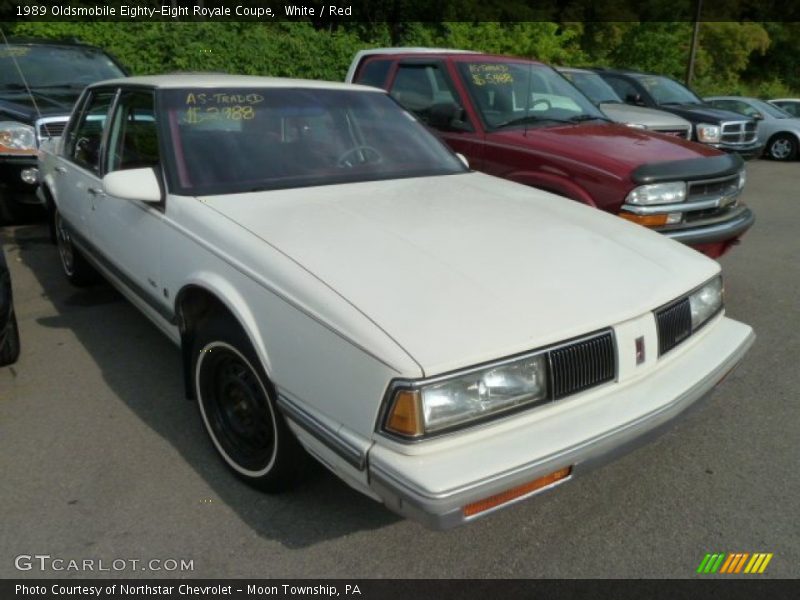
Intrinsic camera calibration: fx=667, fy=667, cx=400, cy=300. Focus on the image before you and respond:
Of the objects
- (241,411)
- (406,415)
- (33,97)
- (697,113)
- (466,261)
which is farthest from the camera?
(697,113)

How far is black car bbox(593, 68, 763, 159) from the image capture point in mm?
10391

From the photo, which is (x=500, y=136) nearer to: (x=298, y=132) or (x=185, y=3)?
(x=298, y=132)

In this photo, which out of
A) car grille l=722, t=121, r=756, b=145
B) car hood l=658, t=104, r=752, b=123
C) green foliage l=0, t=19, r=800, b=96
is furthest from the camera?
green foliage l=0, t=19, r=800, b=96

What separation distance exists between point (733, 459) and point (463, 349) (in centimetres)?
177

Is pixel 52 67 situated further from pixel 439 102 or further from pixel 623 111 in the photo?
pixel 623 111

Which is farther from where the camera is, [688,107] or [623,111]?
[688,107]

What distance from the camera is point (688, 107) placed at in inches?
433

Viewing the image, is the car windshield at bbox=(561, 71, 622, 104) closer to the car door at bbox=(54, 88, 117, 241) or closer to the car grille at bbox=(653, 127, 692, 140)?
the car grille at bbox=(653, 127, 692, 140)

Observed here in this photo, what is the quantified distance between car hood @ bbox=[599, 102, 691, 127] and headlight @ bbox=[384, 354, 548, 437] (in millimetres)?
6903

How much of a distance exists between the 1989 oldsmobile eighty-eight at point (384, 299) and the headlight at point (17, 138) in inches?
121

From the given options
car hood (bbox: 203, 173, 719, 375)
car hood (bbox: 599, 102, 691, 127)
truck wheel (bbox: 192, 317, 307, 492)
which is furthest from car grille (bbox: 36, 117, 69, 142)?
car hood (bbox: 599, 102, 691, 127)

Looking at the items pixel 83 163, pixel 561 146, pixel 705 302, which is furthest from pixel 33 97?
pixel 705 302

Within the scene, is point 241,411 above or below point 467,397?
below

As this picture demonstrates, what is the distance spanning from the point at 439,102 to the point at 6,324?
353 cm
